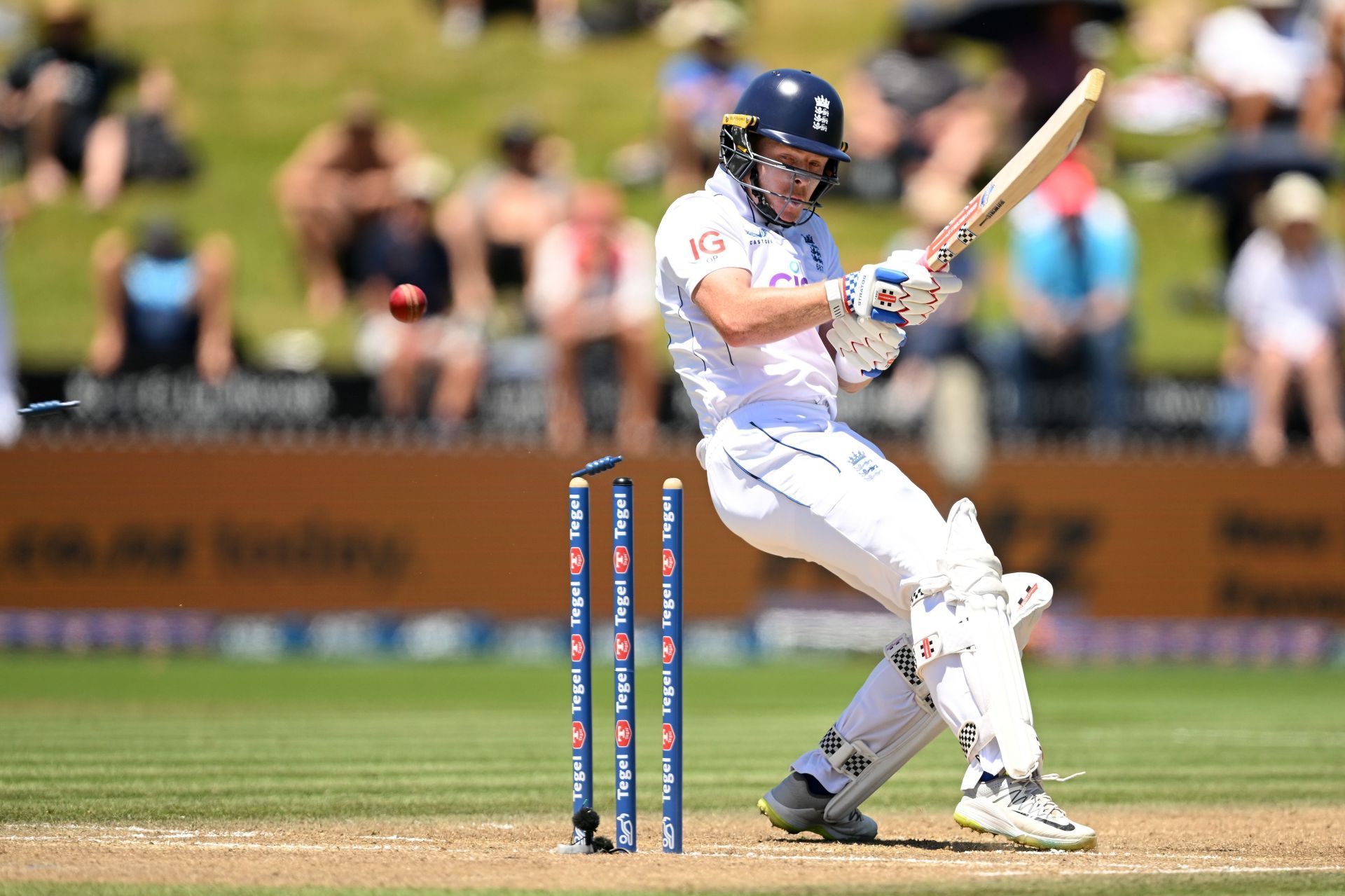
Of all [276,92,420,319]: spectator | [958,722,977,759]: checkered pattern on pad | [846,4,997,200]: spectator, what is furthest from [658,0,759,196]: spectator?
[958,722,977,759]: checkered pattern on pad

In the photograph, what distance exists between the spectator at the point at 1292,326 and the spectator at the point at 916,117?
307cm

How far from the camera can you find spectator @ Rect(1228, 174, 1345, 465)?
Result: 17312mm

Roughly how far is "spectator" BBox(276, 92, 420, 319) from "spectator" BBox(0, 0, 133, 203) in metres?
2.39

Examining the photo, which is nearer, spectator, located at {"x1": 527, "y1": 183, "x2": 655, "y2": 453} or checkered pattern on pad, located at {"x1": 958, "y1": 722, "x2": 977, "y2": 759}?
checkered pattern on pad, located at {"x1": 958, "y1": 722, "x2": 977, "y2": 759}

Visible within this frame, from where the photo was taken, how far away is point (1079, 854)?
20.0 ft

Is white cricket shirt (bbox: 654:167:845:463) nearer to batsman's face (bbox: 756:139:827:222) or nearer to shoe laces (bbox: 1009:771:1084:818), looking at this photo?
batsman's face (bbox: 756:139:827:222)

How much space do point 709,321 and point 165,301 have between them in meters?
11.9

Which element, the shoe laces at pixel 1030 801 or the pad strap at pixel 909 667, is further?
the pad strap at pixel 909 667

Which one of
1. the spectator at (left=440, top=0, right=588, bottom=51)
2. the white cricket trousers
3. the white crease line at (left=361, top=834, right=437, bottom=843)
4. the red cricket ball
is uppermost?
the spectator at (left=440, top=0, right=588, bottom=51)

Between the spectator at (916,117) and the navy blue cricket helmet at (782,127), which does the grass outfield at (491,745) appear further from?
the spectator at (916,117)

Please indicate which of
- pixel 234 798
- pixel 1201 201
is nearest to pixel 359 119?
pixel 1201 201

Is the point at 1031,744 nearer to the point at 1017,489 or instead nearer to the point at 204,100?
Answer: the point at 1017,489

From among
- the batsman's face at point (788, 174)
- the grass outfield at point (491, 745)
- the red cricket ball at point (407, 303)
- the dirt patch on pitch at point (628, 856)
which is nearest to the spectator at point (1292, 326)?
the grass outfield at point (491, 745)

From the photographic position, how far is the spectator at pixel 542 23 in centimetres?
2384
